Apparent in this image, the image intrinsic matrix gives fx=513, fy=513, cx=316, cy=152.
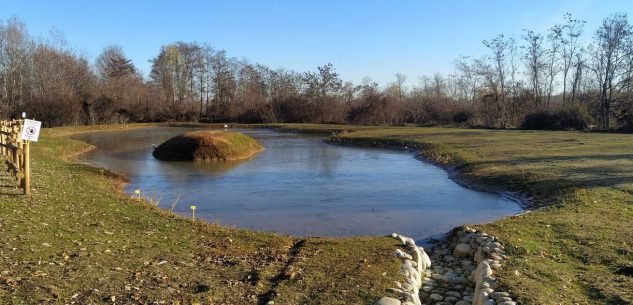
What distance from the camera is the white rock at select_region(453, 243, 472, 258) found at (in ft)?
31.9

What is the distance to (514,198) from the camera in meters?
15.7

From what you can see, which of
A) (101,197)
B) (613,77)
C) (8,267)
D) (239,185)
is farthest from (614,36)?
(8,267)

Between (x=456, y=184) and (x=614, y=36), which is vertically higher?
(x=614, y=36)

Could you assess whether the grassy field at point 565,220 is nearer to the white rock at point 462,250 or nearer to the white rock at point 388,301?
the white rock at point 462,250

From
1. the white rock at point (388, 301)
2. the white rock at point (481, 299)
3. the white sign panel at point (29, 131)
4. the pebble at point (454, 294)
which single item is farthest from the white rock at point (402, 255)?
the white sign panel at point (29, 131)

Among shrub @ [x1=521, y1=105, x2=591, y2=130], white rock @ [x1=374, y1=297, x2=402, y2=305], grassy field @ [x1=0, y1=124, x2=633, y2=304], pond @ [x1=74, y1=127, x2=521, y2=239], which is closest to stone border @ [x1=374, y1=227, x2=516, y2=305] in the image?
white rock @ [x1=374, y1=297, x2=402, y2=305]

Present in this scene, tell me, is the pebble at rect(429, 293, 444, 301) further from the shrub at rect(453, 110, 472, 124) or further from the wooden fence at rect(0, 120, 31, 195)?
the shrub at rect(453, 110, 472, 124)

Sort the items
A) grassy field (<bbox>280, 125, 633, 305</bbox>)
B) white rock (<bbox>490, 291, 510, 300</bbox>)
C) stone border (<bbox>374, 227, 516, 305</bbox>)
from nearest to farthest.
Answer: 1. white rock (<bbox>490, 291, 510, 300</bbox>)
2. stone border (<bbox>374, 227, 516, 305</bbox>)
3. grassy field (<bbox>280, 125, 633, 305</bbox>)

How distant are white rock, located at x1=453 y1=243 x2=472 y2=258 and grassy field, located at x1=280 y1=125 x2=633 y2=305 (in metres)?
0.69

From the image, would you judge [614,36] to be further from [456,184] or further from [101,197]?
[101,197]

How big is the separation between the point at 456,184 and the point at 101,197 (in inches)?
482

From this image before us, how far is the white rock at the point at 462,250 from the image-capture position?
9711 millimetres

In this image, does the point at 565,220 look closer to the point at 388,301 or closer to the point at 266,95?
the point at 388,301

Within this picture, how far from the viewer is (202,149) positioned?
88.7 feet
